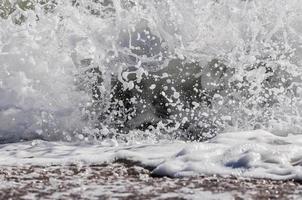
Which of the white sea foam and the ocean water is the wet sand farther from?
the ocean water

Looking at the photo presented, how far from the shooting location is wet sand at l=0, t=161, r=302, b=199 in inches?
97.1

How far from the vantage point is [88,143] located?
4012mm

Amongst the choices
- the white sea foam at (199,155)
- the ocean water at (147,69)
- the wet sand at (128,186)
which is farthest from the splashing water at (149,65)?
the wet sand at (128,186)

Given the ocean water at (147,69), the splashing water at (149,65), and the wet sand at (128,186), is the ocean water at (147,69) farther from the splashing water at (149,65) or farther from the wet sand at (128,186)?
the wet sand at (128,186)

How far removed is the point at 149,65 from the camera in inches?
192

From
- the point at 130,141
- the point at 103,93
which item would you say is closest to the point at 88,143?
the point at 130,141

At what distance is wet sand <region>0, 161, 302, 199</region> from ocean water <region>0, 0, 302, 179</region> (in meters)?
1.23

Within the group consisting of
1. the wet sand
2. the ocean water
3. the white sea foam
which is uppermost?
the ocean water

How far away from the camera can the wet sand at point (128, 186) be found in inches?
97.1

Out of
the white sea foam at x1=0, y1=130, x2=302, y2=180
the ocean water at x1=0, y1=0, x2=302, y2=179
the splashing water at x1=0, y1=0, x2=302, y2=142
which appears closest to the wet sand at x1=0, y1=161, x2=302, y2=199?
the white sea foam at x1=0, y1=130, x2=302, y2=180

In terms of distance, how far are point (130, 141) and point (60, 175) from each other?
1.21 m

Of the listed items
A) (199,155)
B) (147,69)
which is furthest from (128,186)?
(147,69)

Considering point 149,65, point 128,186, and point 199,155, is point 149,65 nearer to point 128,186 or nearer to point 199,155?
point 199,155

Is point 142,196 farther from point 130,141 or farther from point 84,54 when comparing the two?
point 84,54
